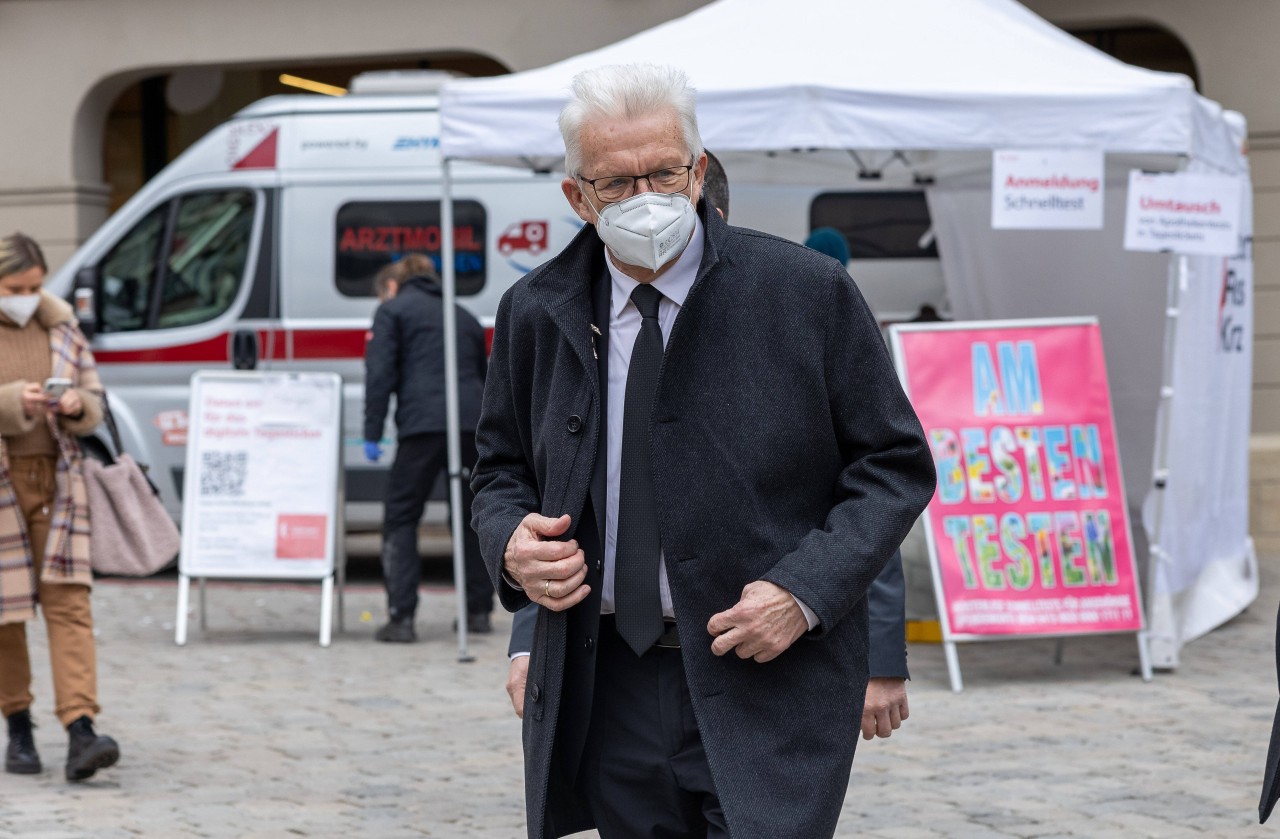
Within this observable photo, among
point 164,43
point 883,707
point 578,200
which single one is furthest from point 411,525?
point 164,43

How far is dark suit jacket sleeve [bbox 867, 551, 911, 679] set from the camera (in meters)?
2.92

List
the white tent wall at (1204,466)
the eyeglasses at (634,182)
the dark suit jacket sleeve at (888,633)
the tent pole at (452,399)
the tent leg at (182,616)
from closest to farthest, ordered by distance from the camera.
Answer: the eyeglasses at (634,182) → the dark suit jacket sleeve at (888,633) → the white tent wall at (1204,466) → the tent pole at (452,399) → the tent leg at (182,616)

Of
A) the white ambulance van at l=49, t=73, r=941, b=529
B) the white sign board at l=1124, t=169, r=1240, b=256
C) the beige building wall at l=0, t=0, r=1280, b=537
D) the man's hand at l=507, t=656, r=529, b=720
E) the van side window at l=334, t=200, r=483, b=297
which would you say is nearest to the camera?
the man's hand at l=507, t=656, r=529, b=720

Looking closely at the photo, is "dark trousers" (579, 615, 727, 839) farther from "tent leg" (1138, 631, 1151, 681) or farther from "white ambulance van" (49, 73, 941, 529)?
"white ambulance van" (49, 73, 941, 529)

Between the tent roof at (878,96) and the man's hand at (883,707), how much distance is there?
426 cm

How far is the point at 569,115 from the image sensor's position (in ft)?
8.37

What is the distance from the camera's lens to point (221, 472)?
9172mm

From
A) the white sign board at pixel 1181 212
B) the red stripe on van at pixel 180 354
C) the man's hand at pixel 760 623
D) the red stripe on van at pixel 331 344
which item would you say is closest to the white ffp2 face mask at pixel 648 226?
the man's hand at pixel 760 623

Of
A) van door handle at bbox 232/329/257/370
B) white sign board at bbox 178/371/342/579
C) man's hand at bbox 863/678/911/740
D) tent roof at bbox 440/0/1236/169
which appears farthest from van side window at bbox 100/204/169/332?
man's hand at bbox 863/678/911/740

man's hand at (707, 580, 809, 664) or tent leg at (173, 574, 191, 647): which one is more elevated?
man's hand at (707, 580, 809, 664)

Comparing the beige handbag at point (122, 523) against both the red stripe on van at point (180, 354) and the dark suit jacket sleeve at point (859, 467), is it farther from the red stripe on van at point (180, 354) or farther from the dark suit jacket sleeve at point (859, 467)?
the red stripe on van at point (180, 354)

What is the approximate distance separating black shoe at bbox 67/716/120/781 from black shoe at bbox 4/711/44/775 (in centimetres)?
20

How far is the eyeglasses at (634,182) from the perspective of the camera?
2.56 metres

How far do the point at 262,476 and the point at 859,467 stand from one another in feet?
22.8
